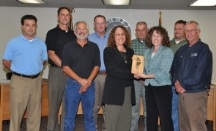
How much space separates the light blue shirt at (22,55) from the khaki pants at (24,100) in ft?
0.44

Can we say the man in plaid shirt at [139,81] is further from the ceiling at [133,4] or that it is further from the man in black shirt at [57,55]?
the ceiling at [133,4]

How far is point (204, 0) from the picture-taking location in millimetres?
6914

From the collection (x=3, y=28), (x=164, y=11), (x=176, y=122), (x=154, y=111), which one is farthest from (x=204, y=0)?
(x=3, y=28)

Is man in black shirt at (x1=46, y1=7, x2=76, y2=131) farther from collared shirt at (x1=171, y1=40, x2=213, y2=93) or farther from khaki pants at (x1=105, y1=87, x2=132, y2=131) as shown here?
collared shirt at (x1=171, y1=40, x2=213, y2=93)

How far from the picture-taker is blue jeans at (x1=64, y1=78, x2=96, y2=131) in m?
3.99

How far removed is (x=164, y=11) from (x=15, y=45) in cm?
549

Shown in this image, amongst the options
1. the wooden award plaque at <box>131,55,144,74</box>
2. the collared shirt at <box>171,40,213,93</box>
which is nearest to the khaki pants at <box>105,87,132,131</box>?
the wooden award plaque at <box>131,55,144,74</box>

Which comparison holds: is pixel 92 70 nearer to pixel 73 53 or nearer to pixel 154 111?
pixel 73 53

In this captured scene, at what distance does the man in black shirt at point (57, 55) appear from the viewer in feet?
14.6

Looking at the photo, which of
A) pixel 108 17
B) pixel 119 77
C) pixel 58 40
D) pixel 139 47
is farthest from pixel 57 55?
pixel 108 17

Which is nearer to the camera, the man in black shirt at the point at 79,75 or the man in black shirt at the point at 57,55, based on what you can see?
the man in black shirt at the point at 79,75

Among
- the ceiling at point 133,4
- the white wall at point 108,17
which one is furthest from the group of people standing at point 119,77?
the white wall at point 108,17

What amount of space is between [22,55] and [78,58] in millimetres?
821

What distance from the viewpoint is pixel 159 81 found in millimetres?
3865
